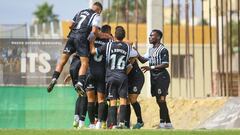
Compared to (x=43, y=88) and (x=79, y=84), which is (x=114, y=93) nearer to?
(x=79, y=84)

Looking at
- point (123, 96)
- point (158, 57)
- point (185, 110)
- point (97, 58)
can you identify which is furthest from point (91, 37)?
point (185, 110)

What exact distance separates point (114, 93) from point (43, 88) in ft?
22.9

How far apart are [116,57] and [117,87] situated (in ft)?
1.87

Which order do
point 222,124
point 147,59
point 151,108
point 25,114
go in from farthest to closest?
1. point 151,108
2. point 25,114
3. point 222,124
4. point 147,59

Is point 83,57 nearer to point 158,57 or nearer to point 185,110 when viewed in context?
point 158,57

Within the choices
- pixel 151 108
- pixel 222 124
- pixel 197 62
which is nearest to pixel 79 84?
pixel 222 124

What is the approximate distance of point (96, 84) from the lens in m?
14.5

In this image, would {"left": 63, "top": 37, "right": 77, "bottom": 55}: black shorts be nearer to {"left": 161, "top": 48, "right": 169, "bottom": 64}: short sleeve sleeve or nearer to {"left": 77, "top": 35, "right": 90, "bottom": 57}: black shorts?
{"left": 77, "top": 35, "right": 90, "bottom": 57}: black shorts

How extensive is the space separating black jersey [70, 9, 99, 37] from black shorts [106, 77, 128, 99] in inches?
40.3

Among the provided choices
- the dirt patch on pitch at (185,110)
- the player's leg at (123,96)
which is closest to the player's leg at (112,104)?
the player's leg at (123,96)

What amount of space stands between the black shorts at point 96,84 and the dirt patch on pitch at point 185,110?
27.6 ft

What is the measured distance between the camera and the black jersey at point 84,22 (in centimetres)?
1424

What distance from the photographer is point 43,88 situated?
2083 centimetres

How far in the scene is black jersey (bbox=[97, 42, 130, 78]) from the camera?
14.0 m
